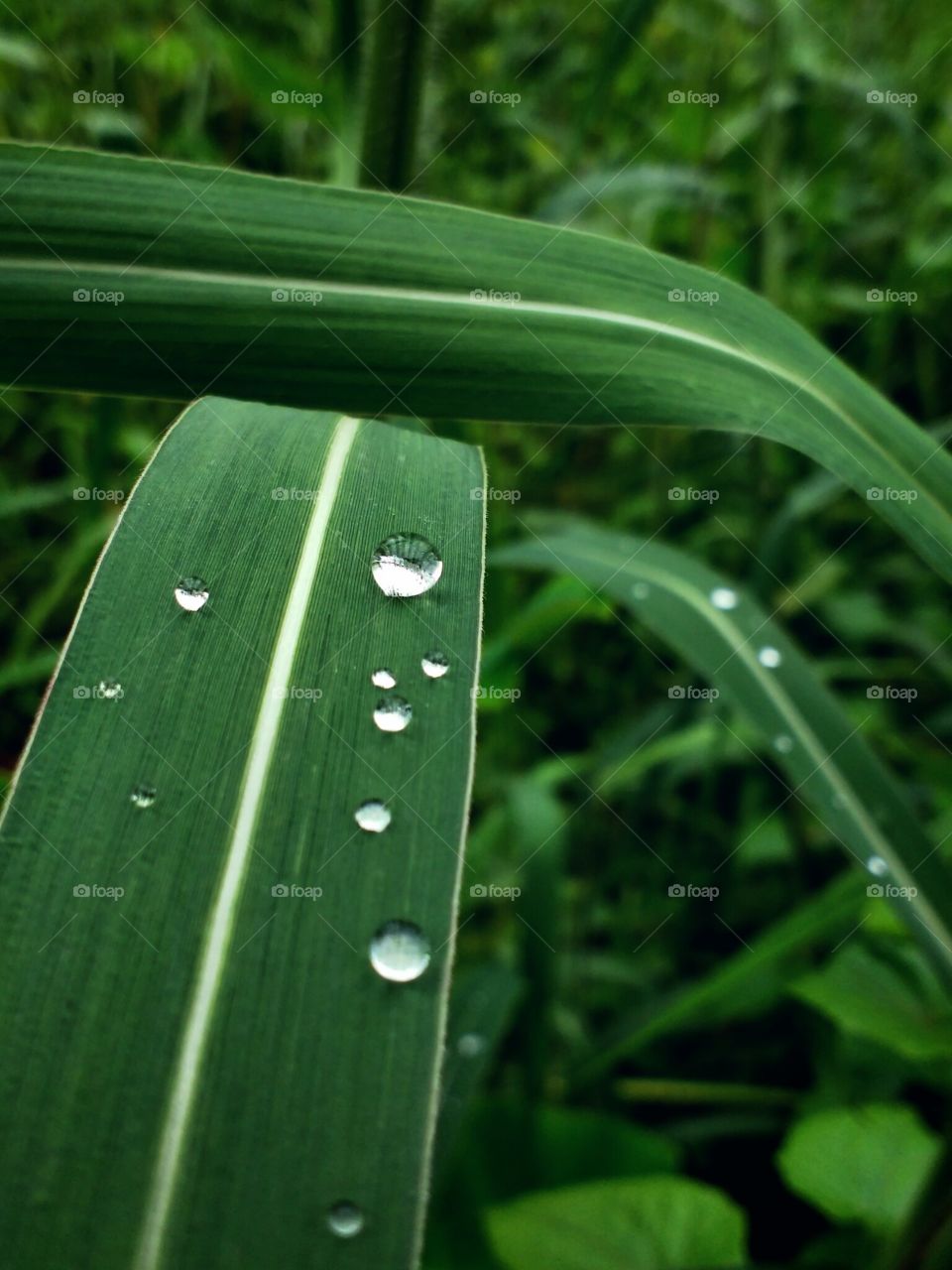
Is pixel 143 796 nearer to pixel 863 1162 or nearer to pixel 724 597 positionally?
pixel 724 597

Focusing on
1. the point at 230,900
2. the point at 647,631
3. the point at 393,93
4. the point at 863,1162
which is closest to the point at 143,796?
the point at 230,900

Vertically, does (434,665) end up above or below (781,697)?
below

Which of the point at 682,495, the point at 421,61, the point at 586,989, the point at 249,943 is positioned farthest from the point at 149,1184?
the point at 682,495

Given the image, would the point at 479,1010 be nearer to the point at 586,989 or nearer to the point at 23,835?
the point at 586,989

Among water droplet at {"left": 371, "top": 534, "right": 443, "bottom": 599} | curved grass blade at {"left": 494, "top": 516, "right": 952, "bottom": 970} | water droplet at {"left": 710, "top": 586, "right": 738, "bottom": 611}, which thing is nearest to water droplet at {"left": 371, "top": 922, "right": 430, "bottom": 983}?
water droplet at {"left": 371, "top": 534, "right": 443, "bottom": 599}

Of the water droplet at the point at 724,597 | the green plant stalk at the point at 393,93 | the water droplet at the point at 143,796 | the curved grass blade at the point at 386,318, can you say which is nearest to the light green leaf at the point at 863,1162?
the water droplet at the point at 724,597

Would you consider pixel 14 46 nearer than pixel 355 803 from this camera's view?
No
